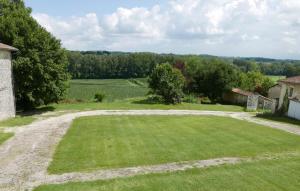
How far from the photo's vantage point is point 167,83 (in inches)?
1730

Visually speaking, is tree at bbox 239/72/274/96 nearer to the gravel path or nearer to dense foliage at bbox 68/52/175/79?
the gravel path

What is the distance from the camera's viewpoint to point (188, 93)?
60.9 metres

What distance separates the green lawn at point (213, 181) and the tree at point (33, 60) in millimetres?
21292

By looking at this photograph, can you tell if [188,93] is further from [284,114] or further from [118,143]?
[118,143]

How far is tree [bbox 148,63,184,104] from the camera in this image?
44000mm

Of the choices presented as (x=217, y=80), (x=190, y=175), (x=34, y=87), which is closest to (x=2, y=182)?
(x=190, y=175)

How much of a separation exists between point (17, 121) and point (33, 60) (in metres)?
6.89

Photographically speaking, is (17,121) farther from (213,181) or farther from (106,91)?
(106,91)

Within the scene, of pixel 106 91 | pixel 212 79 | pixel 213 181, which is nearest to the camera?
pixel 213 181

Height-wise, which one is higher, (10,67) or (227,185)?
(10,67)

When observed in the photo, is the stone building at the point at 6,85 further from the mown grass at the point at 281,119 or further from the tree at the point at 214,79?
the tree at the point at 214,79

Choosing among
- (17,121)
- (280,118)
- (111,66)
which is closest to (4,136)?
(17,121)

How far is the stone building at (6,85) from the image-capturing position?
1147 inches

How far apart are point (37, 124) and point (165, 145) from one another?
12.1 meters
